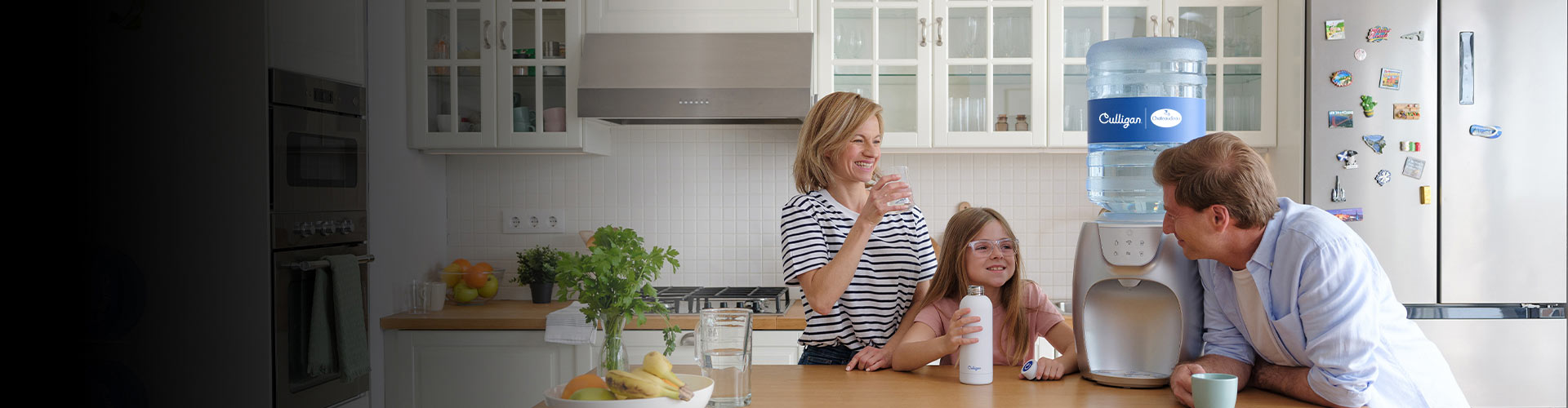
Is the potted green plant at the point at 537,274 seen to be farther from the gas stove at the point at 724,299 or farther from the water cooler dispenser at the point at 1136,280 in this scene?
the water cooler dispenser at the point at 1136,280

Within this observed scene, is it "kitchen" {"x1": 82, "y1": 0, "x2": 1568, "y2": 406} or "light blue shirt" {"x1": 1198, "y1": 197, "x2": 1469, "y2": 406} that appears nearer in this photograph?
"light blue shirt" {"x1": 1198, "y1": 197, "x2": 1469, "y2": 406}

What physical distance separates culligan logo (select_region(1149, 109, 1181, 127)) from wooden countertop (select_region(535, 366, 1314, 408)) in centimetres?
40

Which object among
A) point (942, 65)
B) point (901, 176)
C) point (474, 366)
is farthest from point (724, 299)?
point (901, 176)

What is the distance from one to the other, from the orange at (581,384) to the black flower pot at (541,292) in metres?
1.99

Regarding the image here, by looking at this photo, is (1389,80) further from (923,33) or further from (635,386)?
(635,386)

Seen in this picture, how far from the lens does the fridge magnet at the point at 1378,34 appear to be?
264cm

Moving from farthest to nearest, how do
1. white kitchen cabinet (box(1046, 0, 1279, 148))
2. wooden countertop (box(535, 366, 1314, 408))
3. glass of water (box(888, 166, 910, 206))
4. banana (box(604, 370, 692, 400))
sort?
1. white kitchen cabinet (box(1046, 0, 1279, 148))
2. glass of water (box(888, 166, 910, 206))
3. wooden countertop (box(535, 366, 1314, 408))
4. banana (box(604, 370, 692, 400))

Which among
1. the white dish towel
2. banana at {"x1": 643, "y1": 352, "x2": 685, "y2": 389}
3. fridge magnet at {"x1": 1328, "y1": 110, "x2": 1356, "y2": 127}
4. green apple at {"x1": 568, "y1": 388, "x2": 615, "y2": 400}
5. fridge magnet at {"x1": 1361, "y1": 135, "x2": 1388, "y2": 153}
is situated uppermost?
fridge magnet at {"x1": 1328, "y1": 110, "x2": 1356, "y2": 127}

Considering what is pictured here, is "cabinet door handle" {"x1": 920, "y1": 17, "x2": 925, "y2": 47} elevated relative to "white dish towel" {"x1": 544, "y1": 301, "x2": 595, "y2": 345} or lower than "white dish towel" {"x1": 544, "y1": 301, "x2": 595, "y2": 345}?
elevated

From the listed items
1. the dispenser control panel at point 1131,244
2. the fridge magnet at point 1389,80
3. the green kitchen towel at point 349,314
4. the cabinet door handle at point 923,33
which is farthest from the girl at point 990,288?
the fridge magnet at point 1389,80

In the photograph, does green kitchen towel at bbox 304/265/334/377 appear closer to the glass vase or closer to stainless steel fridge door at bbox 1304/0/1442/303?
A: the glass vase

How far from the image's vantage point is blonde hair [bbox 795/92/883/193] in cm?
161

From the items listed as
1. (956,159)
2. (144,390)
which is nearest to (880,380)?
(144,390)

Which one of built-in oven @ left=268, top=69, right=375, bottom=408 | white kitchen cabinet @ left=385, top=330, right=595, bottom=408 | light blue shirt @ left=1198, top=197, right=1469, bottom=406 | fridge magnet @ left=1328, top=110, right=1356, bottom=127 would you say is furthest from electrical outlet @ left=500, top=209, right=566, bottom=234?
light blue shirt @ left=1198, top=197, right=1469, bottom=406
